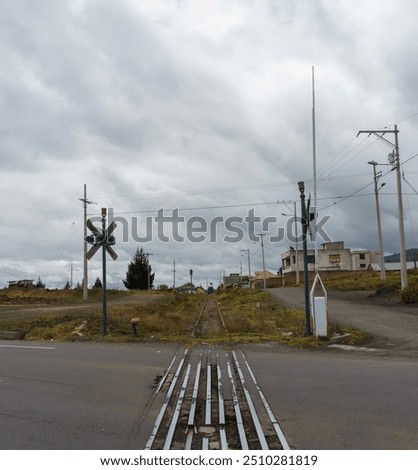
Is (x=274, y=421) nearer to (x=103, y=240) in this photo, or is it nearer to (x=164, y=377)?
(x=164, y=377)

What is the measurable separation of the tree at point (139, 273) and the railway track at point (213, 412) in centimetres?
→ 8461

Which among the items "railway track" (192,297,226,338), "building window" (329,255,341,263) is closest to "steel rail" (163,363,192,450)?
"railway track" (192,297,226,338)

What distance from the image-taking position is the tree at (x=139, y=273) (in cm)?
9469

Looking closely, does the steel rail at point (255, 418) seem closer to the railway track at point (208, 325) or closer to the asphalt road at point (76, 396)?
the asphalt road at point (76, 396)

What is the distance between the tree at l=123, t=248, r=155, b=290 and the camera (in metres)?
94.7

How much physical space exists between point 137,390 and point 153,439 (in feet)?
8.41

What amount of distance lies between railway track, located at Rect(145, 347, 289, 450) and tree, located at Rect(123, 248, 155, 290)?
8461cm

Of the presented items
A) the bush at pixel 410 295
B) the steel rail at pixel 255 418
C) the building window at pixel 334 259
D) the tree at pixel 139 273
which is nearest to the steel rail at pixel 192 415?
the steel rail at pixel 255 418

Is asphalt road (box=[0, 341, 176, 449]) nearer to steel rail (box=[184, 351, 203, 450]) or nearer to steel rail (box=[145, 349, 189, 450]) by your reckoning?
steel rail (box=[145, 349, 189, 450])

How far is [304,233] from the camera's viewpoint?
14836mm

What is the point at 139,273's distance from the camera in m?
95.4

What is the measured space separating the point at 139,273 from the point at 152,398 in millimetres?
89042

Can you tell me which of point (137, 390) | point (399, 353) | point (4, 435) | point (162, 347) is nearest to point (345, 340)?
point (399, 353)

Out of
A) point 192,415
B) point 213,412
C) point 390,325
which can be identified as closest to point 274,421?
point 213,412
